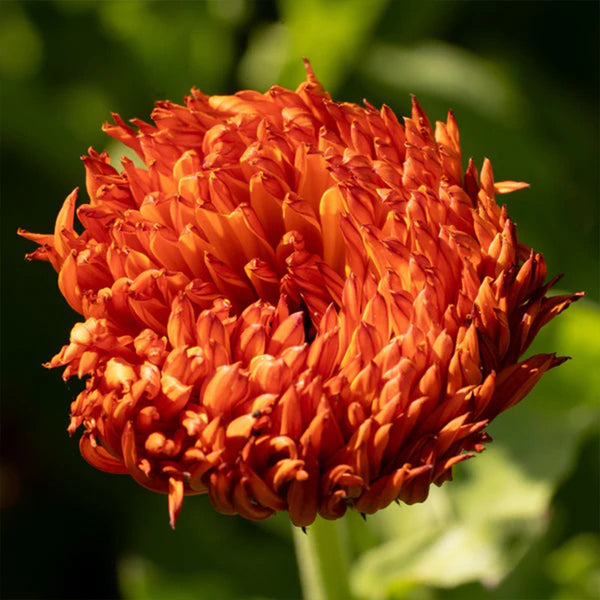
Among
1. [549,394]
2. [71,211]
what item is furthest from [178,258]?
[549,394]

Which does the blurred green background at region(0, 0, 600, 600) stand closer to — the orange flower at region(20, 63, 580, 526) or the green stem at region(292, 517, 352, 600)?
the green stem at region(292, 517, 352, 600)

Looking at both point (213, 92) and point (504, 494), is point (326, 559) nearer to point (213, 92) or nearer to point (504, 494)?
point (504, 494)

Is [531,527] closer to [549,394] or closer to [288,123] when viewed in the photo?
[549,394]

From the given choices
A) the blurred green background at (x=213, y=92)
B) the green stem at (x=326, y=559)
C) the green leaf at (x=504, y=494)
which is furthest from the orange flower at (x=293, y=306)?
the blurred green background at (x=213, y=92)

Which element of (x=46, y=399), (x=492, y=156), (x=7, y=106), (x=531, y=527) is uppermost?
(x=7, y=106)

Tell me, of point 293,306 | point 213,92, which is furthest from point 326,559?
point 213,92

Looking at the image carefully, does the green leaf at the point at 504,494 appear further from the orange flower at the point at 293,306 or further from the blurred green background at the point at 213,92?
the orange flower at the point at 293,306
